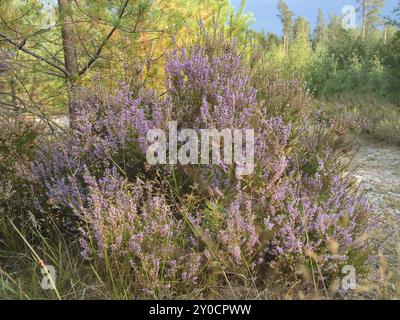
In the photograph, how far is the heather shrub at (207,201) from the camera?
2129 millimetres

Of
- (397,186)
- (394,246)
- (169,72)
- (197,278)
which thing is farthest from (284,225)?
(397,186)

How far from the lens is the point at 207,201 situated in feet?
7.59

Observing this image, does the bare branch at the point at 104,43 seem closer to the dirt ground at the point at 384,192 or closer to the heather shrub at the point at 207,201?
the heather shrub at the point at 207,201

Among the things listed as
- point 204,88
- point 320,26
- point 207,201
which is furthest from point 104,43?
point 320,26

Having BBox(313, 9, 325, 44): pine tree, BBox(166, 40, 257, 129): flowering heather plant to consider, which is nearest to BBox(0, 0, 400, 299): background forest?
BBox(166, 40, 257, 129): flowering heather plant

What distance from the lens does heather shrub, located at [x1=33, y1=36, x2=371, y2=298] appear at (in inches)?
83.8

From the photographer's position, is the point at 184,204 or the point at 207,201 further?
the point at 184,204

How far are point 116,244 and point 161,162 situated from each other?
0.59m

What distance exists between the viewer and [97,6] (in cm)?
403

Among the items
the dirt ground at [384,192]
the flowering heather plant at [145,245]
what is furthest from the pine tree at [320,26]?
the flowering heather plant at [145,245]

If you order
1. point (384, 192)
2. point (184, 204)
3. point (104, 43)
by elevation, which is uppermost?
point (104, 43)

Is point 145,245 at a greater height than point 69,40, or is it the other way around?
point 69,40

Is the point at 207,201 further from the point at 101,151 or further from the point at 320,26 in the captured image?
the point at 320,26
